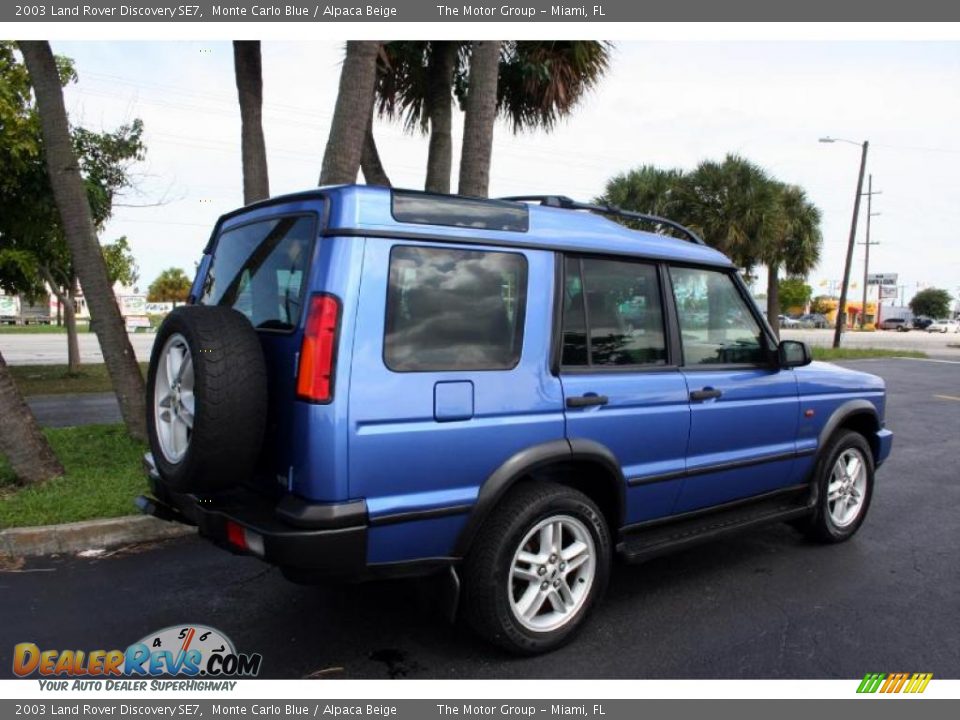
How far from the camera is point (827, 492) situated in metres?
4.53

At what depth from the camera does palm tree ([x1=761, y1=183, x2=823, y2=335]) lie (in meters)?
24.1

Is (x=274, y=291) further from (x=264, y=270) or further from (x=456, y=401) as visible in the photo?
(x=456, y=401)

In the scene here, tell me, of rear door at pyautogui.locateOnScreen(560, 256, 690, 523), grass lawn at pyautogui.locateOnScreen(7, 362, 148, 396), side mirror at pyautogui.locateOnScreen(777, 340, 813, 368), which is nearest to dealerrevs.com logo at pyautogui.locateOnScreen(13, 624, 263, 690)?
rear door at pyautogui.locateOnScreen(560, 256, 690, 523)

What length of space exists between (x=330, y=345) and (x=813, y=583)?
3.10m

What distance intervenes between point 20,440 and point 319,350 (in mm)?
4025

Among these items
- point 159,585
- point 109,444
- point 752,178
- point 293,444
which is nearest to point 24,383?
point 109,444

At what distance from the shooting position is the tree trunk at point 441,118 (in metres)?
8.51

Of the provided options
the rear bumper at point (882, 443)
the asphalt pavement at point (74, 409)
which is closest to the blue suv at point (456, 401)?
the rear bumper at point (882, 443)

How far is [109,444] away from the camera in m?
6.98

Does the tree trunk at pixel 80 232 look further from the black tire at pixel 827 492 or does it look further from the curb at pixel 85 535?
the black tire at pixel 827 492

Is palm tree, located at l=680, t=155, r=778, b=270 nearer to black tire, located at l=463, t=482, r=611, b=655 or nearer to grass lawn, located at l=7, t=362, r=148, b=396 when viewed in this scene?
grass lawn, located at l=7, t=362, r=148, b=396

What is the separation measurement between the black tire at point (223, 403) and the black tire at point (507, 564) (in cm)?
99

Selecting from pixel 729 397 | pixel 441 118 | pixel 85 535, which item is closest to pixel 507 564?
pixel 729 397

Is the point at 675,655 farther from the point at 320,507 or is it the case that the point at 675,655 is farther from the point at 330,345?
the point at 330,345
